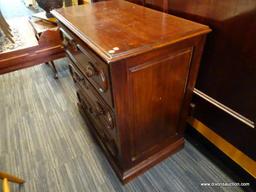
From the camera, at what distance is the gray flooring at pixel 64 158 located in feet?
4.05

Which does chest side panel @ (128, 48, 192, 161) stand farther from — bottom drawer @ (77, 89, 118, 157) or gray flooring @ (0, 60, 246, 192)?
gray flooring @ (0, 60, 246, 192)

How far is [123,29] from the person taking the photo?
0.90 meters

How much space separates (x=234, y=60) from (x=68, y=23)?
900mm

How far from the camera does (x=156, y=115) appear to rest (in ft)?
3.52

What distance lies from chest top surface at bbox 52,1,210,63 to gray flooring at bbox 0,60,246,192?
924 mm

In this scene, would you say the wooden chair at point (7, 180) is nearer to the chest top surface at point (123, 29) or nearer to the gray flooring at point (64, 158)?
the gray flooring at point (64, 158)

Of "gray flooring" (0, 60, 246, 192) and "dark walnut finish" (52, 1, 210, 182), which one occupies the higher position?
"dark walnut finish" (52, 1, 210, 182)

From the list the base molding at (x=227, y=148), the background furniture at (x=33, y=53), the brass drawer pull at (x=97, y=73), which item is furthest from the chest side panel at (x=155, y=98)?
the background furniture at (x=33, y=53)

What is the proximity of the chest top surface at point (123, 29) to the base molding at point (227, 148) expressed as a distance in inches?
28.8

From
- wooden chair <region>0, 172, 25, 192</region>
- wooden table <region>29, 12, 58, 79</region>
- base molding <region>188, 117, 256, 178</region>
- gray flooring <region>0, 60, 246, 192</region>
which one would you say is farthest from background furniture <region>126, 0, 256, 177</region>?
wooden table <region>29, 12, 58, 79</region>

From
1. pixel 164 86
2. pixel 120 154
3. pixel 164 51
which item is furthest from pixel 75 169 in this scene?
pixel 164 51

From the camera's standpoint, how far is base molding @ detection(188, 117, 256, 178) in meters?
1.10

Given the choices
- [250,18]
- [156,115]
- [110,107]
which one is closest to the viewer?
[250,18]

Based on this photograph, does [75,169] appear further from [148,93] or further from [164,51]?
[164,51]
